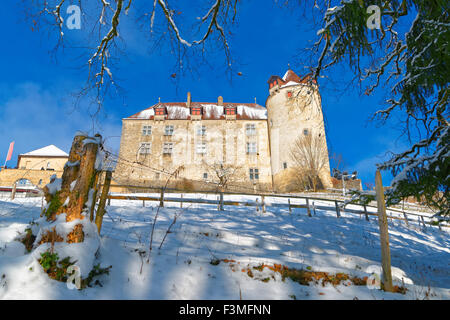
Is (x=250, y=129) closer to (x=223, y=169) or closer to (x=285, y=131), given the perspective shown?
(x=285, y=131)

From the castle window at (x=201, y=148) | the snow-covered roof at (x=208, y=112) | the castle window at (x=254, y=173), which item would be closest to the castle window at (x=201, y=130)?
the castle window at (x=201, y=148)

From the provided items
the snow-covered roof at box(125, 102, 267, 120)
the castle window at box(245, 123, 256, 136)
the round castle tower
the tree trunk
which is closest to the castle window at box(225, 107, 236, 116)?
the snow-covered roof at box(125, 102, 267, 120)

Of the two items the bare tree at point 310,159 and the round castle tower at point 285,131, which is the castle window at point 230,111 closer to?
the round castle tower at point 285,131

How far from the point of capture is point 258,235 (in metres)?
7.29

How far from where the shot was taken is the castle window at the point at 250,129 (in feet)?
107

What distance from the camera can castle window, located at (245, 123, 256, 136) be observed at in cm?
3253

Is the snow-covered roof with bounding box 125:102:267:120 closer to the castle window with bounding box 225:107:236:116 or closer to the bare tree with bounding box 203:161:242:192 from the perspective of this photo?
the castle window with bounding box 225:107:236:116

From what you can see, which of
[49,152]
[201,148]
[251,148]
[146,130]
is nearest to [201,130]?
[201,148]

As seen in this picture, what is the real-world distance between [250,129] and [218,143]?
4755 millimetres
